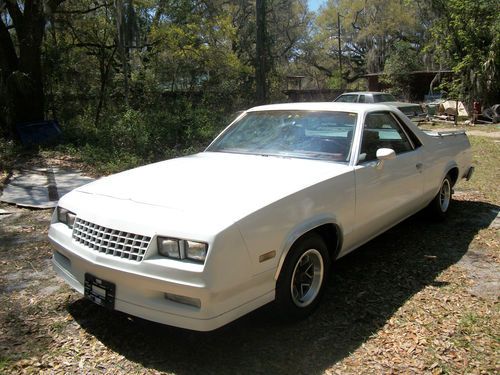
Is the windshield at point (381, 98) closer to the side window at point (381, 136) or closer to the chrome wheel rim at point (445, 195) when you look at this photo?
the chrome wheel rim at point (445, 195)

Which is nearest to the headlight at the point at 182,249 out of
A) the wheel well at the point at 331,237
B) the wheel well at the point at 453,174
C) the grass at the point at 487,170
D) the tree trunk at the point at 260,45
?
the wheel well at the point at 331,237

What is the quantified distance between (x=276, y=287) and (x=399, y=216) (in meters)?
2.13

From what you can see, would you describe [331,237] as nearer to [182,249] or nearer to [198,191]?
[198,191]

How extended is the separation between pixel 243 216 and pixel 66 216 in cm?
147

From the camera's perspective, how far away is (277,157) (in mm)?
4207

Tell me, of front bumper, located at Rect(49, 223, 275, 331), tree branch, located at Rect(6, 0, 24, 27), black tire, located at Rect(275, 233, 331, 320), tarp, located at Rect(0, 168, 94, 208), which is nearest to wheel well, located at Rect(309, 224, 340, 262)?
black tire, located at Rect(275, 233, 331, 320)

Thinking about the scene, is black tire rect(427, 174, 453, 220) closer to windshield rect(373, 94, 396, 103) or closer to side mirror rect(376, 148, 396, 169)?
side mirror rect(376, 148, 396, 169)

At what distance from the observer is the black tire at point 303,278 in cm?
324

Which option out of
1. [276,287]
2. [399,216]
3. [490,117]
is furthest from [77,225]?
[490,117]

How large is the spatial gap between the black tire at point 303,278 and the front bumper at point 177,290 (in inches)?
6.3

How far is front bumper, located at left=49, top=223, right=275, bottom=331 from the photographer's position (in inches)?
108

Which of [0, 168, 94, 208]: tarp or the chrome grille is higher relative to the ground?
the chrome grille

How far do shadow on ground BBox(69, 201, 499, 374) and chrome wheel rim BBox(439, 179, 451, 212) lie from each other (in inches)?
54.4

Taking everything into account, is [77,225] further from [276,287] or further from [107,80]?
[107,80]
